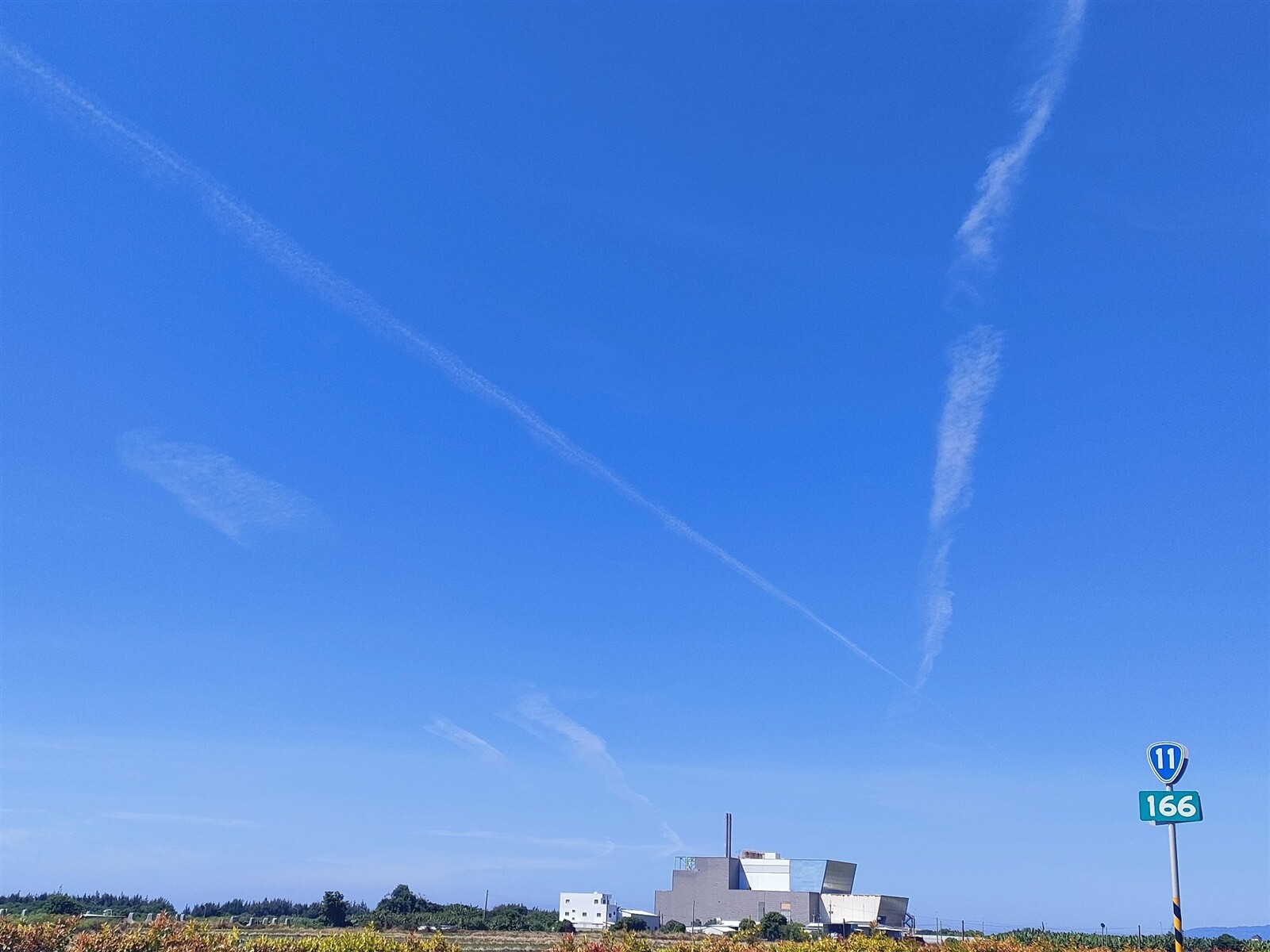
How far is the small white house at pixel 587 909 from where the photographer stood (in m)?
94.4

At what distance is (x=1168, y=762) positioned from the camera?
76.9 ft

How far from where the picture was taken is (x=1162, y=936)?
63.0 meters

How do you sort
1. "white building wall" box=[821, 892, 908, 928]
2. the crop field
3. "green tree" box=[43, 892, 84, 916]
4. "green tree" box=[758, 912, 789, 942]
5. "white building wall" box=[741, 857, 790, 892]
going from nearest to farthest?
the crop field
"green tree" box=[43, 892, 84, 916]
"green tree" box=[758, 912, 789, 942]
"white building wall" box=[821, 892, 908, 928]
"white building wall" box=[741, 857, 790, 892]

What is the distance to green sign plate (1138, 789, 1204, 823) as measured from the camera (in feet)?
73.5

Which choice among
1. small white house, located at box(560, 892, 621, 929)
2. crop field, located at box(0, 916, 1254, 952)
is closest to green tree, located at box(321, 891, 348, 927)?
small white house, located at box(560, 892, 621, 929)

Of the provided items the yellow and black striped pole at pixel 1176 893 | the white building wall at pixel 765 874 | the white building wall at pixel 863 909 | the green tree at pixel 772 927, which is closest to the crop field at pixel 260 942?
the yellow and black striped pole at pixel 1176 893

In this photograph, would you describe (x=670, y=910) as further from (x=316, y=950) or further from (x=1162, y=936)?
(x=316, y=950)

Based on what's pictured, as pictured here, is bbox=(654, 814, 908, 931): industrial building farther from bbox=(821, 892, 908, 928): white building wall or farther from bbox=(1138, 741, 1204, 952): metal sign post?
bbox=(1138, 741, 1204, 952): metal sign post

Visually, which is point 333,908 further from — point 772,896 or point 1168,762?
point 1168,762

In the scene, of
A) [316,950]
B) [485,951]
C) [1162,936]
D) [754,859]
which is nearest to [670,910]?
[754,859]

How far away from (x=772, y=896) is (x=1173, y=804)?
82.6 m

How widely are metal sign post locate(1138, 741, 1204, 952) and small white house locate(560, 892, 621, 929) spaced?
80.5m

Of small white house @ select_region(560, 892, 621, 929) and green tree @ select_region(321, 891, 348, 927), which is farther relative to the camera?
small white house @ select_region(560, 892, 621, 929)

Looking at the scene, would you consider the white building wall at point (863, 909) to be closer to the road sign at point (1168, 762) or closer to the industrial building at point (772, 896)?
the industrial building at point (772, 896)
